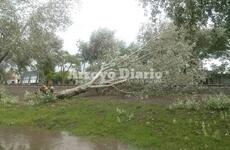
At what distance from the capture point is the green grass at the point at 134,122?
11453 millimetres

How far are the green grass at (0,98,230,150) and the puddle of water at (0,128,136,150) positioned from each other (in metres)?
0.54

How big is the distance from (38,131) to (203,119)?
17.9 feet

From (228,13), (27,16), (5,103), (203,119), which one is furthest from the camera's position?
(27,16)

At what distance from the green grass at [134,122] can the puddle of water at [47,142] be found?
543 millimetres

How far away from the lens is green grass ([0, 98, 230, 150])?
11453mm

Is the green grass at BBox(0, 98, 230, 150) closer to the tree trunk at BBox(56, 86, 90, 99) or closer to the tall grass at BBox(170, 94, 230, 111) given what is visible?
the tall grass at BBox(170, 94, 230, 111)

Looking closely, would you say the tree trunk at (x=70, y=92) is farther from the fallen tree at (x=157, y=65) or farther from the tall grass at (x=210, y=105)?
the tall grass at (x=210, y=105)

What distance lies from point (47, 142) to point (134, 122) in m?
3.05

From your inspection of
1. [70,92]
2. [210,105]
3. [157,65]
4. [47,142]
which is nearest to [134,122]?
[47,142]

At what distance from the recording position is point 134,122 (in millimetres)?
13875

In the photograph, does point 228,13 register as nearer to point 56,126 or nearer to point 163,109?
point 163,109

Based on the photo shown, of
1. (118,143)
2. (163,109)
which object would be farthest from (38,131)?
(163,109)

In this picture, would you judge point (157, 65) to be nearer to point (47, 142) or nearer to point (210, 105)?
point (210, 105)

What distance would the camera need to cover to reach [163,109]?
16031mm
